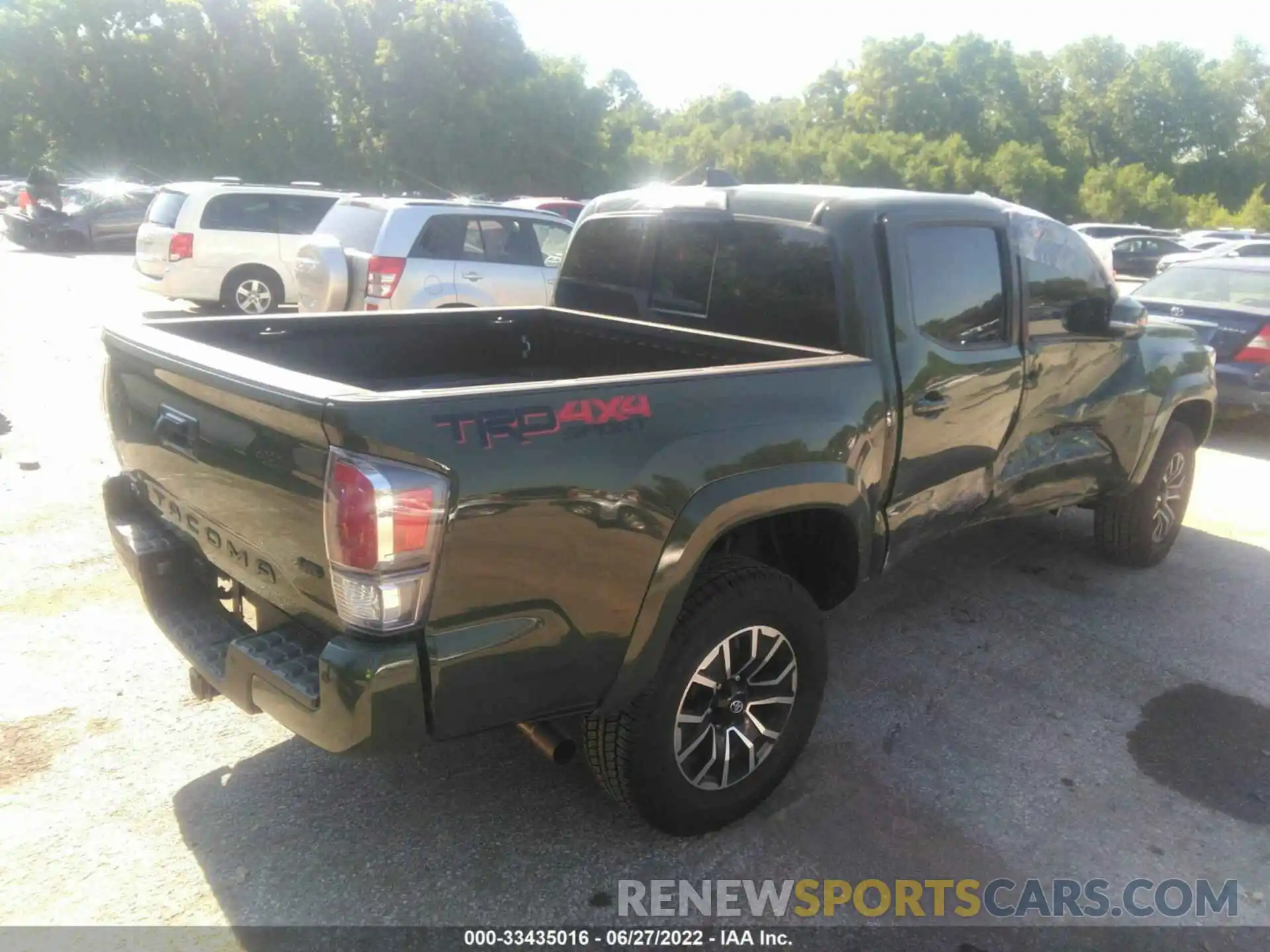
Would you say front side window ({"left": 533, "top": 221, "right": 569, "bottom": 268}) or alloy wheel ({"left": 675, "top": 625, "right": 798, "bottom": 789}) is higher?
front side window ({"left": 533, "top": 221, "right": 569, "bottom": 268})

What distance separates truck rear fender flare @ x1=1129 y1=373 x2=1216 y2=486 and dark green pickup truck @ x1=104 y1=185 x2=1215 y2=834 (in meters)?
0.30

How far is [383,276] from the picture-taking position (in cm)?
880

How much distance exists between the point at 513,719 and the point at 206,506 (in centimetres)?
109

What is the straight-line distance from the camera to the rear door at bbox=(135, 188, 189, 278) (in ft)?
39.3

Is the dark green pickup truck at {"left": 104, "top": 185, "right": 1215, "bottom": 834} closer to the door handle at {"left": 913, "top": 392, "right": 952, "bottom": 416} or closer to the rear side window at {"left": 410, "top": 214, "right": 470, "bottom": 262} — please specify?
the door handle at {"left": 913, "top": 392, "right": 952, "bottom": 416}

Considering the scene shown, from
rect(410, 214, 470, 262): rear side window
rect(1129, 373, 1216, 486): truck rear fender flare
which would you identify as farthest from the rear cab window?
rect(410, 214, 470, 262): rear side window

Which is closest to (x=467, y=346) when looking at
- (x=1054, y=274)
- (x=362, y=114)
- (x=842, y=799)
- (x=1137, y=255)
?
(x=842, y=799)

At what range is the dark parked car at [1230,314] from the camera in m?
8.01

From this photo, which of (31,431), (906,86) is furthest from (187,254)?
(906,86)

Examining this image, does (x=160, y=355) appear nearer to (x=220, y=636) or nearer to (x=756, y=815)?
(x=220, y=636)

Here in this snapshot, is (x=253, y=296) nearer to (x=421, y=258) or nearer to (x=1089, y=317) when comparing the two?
(x=421, y=258)

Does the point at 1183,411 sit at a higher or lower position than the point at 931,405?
lower

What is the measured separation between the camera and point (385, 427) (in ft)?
7.15

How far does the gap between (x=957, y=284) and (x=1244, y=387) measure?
5.66 meters
